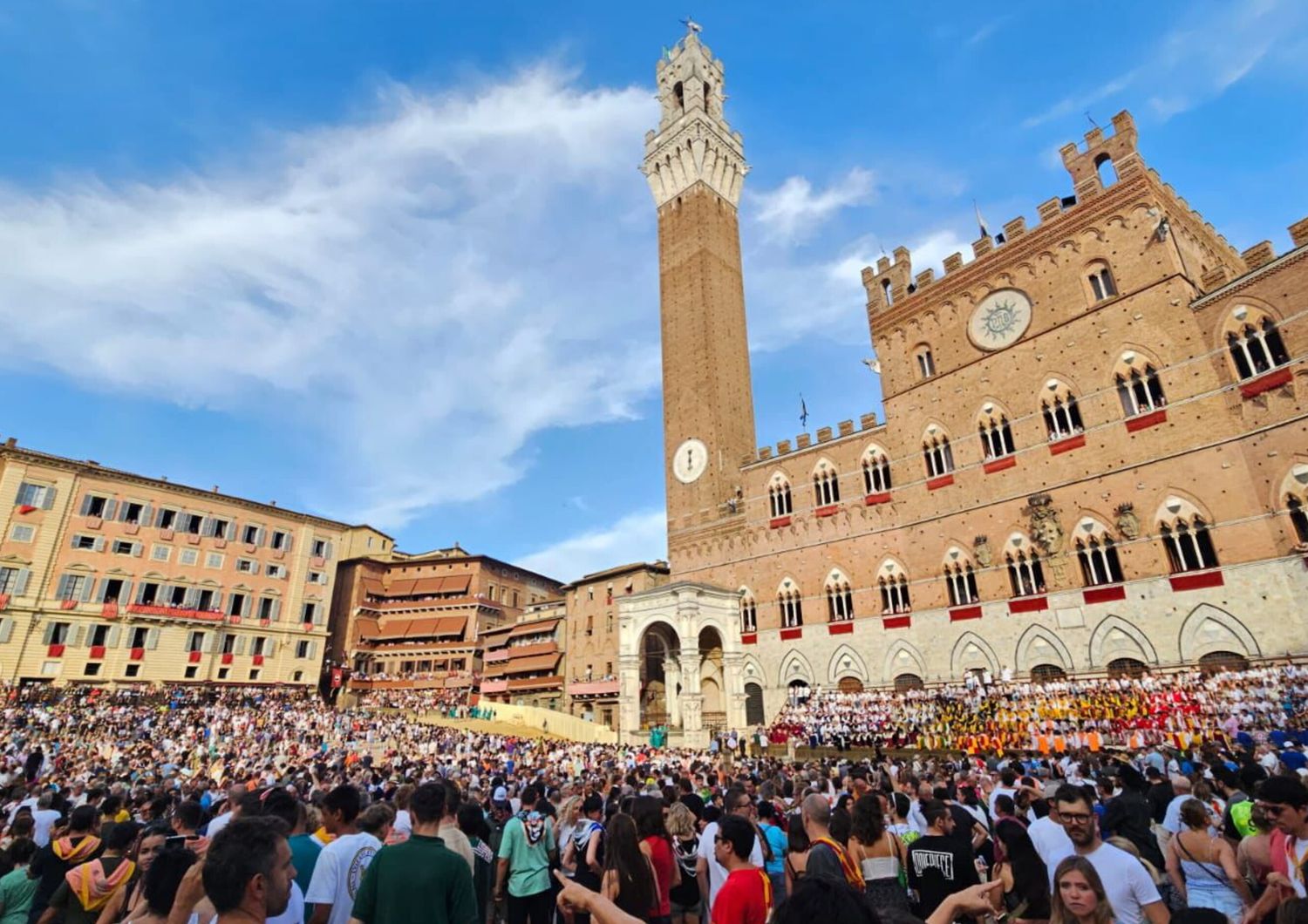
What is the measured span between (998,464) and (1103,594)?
618 centimetres

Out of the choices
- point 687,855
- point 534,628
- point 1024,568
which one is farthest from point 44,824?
point 534,628

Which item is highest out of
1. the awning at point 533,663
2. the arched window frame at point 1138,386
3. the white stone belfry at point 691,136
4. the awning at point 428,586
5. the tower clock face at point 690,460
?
the white stone belfry at point 691,136

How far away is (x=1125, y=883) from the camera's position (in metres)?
4.06

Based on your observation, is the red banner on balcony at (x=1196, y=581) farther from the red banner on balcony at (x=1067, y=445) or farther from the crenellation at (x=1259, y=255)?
the crenellation at (x=1259, y=255)

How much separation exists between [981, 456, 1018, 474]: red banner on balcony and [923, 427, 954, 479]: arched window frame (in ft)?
4.94

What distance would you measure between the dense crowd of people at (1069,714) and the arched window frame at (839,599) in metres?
3.90

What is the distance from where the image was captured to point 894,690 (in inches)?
1094

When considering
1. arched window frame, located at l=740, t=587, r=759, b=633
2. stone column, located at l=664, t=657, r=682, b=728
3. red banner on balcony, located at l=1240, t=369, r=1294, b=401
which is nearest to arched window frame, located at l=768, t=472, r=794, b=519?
arched window frame, located at l=740, t=587, r=759, b=633

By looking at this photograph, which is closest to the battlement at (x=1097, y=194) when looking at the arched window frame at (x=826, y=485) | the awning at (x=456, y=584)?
the arched window frame at (x=826, y=485)

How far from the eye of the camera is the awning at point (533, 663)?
46781mm

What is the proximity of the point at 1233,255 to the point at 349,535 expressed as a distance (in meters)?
60.5

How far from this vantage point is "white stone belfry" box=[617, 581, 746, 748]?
30.8 m

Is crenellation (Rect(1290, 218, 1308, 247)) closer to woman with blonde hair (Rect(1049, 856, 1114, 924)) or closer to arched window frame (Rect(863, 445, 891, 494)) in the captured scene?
arched window frame (Rect(863, 445, 891, 494))

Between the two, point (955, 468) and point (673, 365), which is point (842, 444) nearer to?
point (955, 468)
